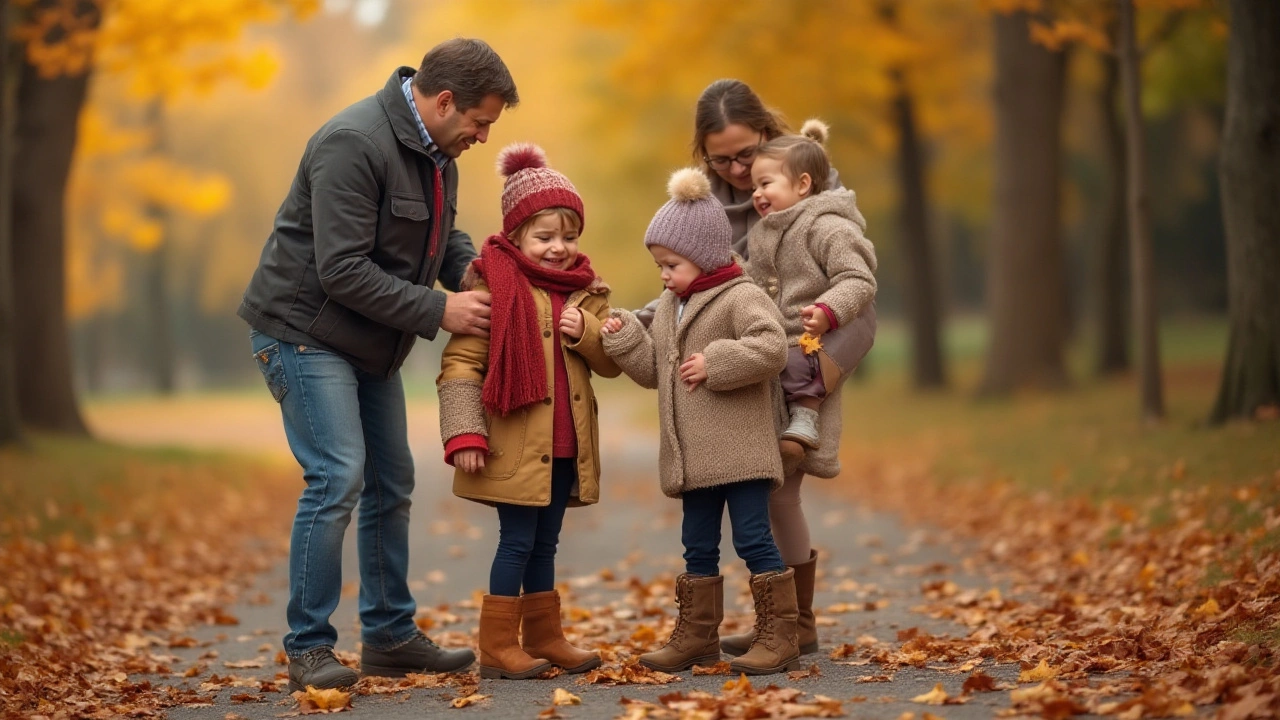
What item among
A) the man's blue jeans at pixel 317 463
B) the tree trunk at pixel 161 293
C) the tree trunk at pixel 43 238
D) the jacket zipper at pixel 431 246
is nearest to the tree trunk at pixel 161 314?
the tree trunk at pixel 161 293

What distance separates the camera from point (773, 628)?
16.8 feet

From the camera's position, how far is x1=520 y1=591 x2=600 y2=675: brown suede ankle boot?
5.29m

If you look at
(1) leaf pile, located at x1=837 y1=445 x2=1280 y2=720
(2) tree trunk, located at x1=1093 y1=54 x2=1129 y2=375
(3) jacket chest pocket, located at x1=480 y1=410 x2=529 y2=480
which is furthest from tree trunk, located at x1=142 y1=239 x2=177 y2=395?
(3) jacket chest pocket, located at x1=480 y1=410 x2=529 y2=480

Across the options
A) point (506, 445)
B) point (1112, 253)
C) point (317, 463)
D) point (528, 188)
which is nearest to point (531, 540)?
point (506, 445)

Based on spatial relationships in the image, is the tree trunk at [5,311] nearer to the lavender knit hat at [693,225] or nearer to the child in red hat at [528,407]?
the child in red hat at [528,407]

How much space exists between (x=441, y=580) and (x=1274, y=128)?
625cm

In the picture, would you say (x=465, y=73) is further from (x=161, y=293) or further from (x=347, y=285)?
(x=161, y=293)

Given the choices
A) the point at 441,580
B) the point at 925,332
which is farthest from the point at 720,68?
the point at 441,580

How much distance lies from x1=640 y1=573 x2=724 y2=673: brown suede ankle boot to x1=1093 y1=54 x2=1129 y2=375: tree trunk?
46.3 feet

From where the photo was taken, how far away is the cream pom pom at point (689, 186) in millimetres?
5191

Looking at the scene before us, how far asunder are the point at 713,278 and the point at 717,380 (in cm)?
43

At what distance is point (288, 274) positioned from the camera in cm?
524

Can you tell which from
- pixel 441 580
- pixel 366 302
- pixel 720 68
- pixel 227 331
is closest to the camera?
pixel 366 302

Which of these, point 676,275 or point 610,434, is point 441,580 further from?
point 610,434
